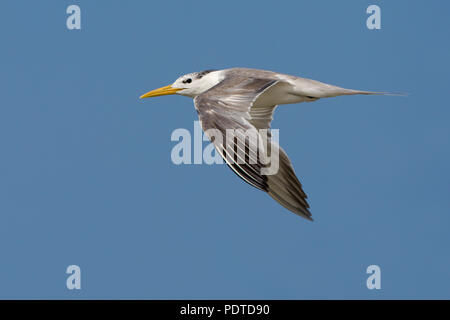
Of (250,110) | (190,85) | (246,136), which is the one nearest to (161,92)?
(190,85)

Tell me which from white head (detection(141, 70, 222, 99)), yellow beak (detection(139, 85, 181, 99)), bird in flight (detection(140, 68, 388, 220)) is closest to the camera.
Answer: bird in flight (detection(140, 68, 388, 220))

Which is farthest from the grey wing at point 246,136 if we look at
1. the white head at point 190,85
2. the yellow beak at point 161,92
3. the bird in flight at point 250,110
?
the yellow beak at point 161,92

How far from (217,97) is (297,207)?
95.0 inches

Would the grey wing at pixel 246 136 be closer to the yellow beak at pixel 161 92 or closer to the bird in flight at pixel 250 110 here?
the bird in flight at pixel 250 110

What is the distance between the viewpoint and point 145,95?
1695 cm

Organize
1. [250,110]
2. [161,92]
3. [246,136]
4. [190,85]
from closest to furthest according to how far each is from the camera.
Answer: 1. [246,136]
2. [250,110]
3. [190,85]
4. [161,92]

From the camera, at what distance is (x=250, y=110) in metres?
14.4

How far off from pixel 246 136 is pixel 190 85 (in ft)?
15.3

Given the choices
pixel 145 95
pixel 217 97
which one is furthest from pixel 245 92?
pixel 145 95

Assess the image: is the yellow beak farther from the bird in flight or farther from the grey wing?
the grey wing

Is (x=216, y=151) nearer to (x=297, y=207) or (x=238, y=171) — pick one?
(x=238, y=171)

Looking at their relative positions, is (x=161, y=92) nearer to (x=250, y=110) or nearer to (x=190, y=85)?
(x=190, y=85)

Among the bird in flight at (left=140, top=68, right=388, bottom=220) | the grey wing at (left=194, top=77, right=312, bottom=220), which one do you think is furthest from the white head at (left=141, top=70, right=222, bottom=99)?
the grey wing at (left=194, top=77, right=312, bottom=220)

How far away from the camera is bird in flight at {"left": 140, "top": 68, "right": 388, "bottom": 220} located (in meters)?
12.2
